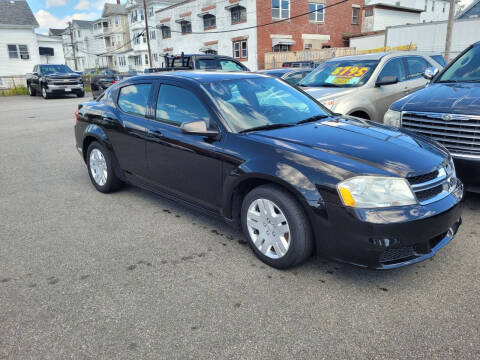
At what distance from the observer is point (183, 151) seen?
375 cm

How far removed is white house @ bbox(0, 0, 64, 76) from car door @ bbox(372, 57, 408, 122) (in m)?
37.2

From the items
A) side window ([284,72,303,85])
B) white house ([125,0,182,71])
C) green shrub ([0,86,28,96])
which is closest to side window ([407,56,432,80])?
side window ([284,72,303,85])

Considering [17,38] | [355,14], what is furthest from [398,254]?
[17,38]

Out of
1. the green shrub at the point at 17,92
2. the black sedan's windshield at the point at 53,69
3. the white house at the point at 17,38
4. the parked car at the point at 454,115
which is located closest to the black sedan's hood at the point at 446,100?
the parked car at the point at 454,115

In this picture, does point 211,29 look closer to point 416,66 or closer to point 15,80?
point 15,80

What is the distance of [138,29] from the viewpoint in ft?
163

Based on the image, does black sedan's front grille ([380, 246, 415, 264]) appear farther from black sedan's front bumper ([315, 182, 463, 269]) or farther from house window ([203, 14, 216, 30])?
house window ([203, 14, 216, 30])

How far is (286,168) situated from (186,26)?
131 ft

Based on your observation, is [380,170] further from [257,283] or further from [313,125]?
[257,283]

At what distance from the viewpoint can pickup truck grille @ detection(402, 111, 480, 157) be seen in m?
3.98

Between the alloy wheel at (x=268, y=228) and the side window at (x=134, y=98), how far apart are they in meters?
1.88

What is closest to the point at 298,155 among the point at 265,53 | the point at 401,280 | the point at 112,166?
the point at 401,280

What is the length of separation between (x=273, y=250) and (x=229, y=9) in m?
34.3

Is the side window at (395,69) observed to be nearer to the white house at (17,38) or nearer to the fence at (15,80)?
the fence at (15,80)
